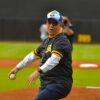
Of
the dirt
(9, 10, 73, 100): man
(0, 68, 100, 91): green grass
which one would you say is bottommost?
(0, 68, 100, 91): green grass

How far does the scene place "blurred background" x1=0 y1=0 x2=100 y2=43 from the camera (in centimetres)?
3039

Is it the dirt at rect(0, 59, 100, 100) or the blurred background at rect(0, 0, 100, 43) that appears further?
the blurred background at rect(0, 0, 100, 43)

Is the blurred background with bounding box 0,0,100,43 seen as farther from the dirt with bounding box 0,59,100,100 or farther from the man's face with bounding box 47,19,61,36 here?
the man's face with bounding box 47,19,61,36

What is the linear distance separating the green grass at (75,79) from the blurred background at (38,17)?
13593 millimetres

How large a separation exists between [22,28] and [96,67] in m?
13.8

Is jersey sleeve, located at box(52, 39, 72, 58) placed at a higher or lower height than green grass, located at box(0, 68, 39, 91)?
higher

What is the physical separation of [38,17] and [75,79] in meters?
19.3

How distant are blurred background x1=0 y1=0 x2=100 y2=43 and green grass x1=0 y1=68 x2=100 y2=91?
44.6 feet

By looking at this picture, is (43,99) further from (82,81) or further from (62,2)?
(62,2)

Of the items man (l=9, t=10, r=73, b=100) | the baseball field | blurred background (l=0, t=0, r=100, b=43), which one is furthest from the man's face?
blurred background (l=0, t=0, r=100, b=43)

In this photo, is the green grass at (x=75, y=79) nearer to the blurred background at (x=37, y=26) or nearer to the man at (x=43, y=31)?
the blurred background at (x=37, y=26)

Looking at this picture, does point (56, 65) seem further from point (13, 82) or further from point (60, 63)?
point (13, 82)

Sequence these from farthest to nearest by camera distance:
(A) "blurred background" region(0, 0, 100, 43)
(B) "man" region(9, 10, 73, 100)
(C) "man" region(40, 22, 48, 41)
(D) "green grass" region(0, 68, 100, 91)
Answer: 1. (A) "blurred background" region(0, 0, 100, 43)
2. (C) "man" region(40, 22, 48, 41)
3. (D) "green grass" region(0, 68, 100, 91)
4. (B) "man" region(9, 10, 73, 100)

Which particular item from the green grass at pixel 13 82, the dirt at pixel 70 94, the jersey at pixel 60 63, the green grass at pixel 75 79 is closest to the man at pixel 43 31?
the green grass at pixel 75 79
